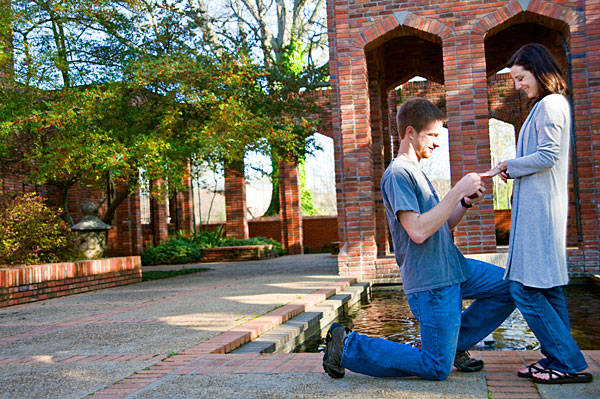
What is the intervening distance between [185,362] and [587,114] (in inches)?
311

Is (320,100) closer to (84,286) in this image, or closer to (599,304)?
(84,286)

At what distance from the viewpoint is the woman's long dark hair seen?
300 cm

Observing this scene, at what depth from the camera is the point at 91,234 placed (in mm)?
11469

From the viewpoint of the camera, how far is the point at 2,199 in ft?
34.4

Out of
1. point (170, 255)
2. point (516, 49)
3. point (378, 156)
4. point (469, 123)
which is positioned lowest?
point (170, 255)

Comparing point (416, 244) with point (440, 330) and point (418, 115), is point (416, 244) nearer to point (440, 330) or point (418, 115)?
point (440, 330)

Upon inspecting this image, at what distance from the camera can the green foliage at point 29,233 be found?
958cm

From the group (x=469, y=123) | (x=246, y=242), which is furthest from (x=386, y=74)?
(x=246, y=242)

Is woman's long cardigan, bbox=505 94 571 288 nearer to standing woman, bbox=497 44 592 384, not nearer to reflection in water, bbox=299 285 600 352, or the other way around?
standing woman, bbox=497 44 592 384

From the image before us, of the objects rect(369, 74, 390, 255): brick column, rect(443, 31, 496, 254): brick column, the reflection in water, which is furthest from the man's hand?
rect(369, 74, 390, 255): brick column

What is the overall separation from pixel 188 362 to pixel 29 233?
7206mm

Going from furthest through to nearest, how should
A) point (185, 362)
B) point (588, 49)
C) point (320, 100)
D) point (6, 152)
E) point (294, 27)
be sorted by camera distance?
point (294, 27)
point (320, 100)
point (6, 152)
point (588, 49)
point (185, 362)

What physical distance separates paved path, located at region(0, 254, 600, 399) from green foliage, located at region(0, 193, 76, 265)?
2.58 meters

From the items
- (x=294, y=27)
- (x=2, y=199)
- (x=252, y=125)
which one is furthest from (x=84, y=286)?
(x=294, y=27)
